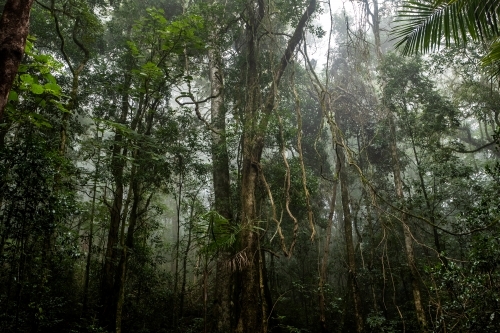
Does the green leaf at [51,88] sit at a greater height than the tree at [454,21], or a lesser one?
lesser

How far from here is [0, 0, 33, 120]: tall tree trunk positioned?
2.18m

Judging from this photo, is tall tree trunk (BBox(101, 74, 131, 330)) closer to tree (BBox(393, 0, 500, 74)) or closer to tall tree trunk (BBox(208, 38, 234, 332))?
tall tree trunk (BBox(208, 38, 234, 332))

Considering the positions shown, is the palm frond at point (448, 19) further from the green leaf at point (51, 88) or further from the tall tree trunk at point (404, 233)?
the tall tree trunk at point (404, 233)

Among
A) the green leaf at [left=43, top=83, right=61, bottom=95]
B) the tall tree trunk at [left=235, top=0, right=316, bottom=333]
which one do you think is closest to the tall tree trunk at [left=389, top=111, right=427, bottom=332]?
the tall tree trunk at [left=235, top=0, right=316, bottom=333]

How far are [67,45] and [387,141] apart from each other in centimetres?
1014

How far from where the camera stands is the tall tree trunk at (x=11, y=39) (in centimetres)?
218

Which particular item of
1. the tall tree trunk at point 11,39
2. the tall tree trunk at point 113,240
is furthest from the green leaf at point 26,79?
the tall tree trunk at point 113,240

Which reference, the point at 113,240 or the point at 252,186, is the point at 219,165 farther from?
the point at 113,240

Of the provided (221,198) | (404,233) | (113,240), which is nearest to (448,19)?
(404,233)

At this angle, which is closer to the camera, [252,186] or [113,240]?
[252,186]

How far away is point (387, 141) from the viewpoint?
→ 1119 cm

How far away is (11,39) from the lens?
2301 millimetres

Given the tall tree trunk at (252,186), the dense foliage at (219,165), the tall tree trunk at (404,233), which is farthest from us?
the tall tree trunk at (404,233)

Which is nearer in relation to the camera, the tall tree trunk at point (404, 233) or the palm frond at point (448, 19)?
the palm frond at point (448, 19)
